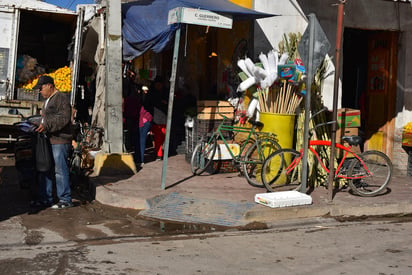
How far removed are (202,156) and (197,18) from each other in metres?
2.86

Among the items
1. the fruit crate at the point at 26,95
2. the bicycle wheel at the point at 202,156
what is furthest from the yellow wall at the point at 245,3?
the fruit crate at the point at 26,95

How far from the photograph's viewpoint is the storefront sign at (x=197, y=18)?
8.07 metres

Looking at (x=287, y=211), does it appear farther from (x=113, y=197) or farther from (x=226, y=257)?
(x=113, y=197)

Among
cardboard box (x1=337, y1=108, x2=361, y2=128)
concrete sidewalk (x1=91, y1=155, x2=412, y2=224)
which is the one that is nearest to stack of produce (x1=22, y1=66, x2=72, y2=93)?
concrete sidewalk (x1=91, y1=155, x2=412, y2=224)

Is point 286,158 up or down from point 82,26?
down

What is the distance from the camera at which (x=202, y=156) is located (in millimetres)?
10047

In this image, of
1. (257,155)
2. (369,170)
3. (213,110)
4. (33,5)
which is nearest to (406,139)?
(369,170)

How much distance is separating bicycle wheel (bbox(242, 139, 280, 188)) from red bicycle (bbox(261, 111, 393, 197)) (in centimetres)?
34

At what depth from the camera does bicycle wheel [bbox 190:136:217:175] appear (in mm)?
9953

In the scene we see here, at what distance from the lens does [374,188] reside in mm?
9000

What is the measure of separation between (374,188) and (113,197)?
14.2ft

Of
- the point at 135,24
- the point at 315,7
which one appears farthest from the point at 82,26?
the point at 315,7

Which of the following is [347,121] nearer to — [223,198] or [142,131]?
[223,198]

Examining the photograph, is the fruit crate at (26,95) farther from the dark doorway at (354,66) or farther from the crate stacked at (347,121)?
the dark doorway at (354,66)
